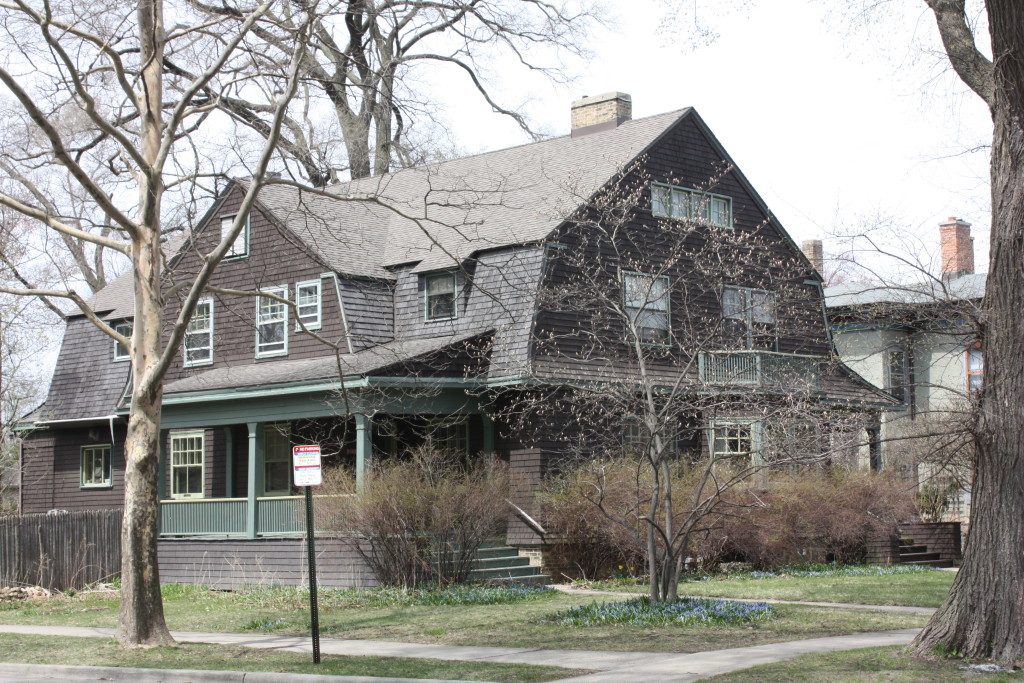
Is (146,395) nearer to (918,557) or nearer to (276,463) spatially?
(276,463)

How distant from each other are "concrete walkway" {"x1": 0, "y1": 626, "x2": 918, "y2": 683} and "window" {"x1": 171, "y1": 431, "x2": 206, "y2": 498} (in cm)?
1348

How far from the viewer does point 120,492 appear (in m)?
30.8

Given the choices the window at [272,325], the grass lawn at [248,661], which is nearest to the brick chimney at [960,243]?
the window at [272,325]

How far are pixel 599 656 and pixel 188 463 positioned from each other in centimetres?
1804

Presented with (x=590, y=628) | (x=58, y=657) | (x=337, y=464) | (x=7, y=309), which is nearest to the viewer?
(x=58, y=657)

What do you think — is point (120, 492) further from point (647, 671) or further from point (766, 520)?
point (647, 671)

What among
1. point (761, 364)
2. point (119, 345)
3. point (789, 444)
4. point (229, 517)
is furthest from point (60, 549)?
point (789, 444)

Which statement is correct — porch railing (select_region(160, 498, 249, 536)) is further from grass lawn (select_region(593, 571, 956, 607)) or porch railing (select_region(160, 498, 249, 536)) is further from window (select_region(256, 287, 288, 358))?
grass lawn (select_region(593, 571, 956, 607))

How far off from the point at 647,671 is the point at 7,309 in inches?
1213

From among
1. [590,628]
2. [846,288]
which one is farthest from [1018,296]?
[846,288]

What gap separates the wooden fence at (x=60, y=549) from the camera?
22672 mm

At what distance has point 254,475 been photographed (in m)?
24.0

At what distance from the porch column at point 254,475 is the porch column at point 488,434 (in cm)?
460

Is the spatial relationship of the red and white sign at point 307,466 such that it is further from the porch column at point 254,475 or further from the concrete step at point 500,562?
the porch column at point 254,475
